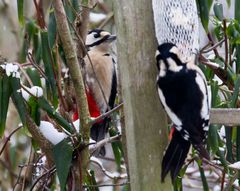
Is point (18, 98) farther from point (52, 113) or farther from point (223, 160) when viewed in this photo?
point (223, 160)

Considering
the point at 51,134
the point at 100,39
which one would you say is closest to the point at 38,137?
the point at 51,134

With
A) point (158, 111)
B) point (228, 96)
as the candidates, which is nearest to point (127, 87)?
point (158, 111)

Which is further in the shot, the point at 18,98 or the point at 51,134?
the point at 51,134

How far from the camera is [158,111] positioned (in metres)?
1.91

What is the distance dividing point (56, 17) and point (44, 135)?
15.3 inches

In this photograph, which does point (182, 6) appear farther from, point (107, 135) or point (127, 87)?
point (107, 135)

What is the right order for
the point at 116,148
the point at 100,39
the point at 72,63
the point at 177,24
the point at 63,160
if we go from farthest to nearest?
the point at 100,39, the point at 116,148, the point at 63,160, the point at 72,63, the point at 177,24

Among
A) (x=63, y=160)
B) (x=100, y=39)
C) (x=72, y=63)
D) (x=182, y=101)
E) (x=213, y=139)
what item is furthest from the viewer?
(x=100, y=39)

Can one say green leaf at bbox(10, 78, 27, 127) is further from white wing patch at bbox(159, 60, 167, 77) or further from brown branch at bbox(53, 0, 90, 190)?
white wing patch at bbox(159, 60, 167, 77)

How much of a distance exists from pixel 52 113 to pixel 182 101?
50cm

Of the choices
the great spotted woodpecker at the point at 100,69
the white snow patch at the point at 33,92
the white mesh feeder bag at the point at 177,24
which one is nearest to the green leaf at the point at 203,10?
the white mesh feeder bag at the point at 177,24

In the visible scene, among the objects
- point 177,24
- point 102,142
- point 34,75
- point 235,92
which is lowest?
point 102,142

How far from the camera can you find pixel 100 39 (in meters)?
3.01

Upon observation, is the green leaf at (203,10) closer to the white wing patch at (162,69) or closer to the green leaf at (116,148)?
the white wing patch at (162,69)
